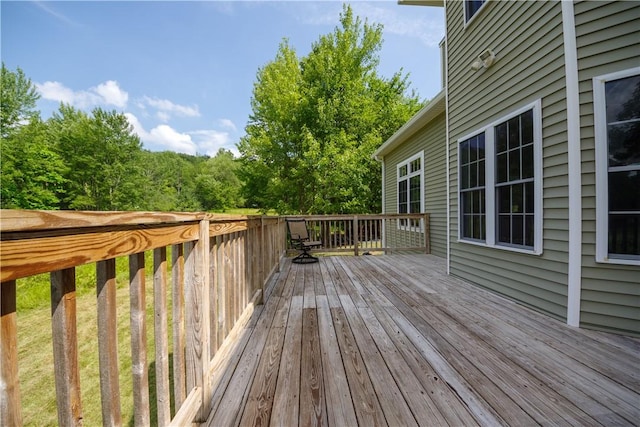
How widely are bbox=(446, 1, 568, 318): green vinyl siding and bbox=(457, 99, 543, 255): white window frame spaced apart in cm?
5

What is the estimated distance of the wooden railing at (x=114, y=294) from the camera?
57cm

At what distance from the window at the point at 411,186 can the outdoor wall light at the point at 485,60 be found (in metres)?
3.01

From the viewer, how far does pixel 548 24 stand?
284 centimetres

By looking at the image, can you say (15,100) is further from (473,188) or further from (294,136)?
(473,188)

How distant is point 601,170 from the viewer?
8.01 feet

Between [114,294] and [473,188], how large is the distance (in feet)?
14.5

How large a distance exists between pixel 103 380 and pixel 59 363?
0.19 metres

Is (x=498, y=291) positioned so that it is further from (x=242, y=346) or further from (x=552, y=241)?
(x=242, y=346)

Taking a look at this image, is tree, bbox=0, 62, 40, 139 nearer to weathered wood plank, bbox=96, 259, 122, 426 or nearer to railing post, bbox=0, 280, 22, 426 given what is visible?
weathered wood plank, bbox=96, 259, 122, 426

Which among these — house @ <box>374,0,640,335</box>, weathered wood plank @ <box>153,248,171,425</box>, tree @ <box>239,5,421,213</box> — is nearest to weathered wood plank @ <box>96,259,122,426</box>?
weathered wood plank @ <box>153,248,171,425</box>

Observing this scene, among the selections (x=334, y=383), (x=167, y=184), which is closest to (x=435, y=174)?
(x=334, y=383)

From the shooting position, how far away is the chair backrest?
607 cm

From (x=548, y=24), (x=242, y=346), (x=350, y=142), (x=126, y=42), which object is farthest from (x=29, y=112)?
(x=548, y=24)

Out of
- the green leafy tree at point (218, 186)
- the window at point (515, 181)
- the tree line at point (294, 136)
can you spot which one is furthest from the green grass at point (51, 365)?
the green leafy tree at point (218, 186)
